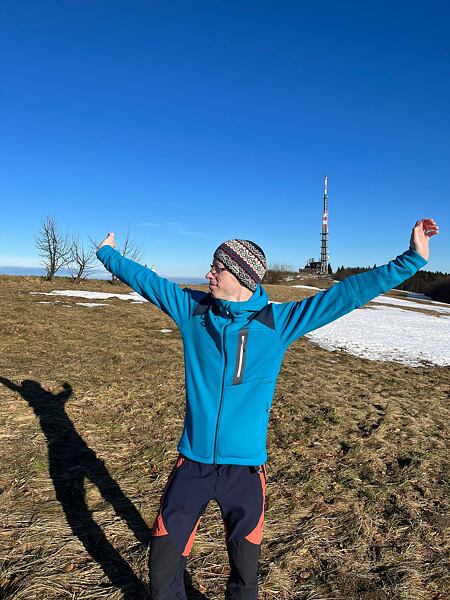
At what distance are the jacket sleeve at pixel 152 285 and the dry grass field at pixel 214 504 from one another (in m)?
2.09

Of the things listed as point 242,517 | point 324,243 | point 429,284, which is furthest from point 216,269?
point 324,243

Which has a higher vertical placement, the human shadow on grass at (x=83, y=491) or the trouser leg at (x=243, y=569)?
the trouser leg at (x=243, y=569)

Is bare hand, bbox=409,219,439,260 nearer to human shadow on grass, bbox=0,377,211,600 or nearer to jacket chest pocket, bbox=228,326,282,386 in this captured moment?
jacket chest pocket, bbox=228,326,282,386

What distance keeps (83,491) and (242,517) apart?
2.75m

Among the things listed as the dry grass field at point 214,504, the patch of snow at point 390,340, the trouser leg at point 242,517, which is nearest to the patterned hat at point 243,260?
the trouser leg at point 242,517

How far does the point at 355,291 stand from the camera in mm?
2176

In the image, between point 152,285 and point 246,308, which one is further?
point 152,285

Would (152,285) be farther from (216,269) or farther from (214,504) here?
(214,504)

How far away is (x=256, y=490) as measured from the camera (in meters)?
2.18

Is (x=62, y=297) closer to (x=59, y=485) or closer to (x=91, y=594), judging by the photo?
(x=59, y=485)

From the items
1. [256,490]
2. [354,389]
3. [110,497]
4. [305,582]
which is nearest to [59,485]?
[110,497]

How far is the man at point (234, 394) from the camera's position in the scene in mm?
2115

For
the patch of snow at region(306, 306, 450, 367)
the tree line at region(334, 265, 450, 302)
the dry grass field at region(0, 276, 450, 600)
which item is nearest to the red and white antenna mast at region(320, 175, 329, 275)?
the tree line at region(334, 265, 450, 302)

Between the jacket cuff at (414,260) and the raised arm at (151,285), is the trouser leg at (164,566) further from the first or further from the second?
the jacket cuff at (414,260)
